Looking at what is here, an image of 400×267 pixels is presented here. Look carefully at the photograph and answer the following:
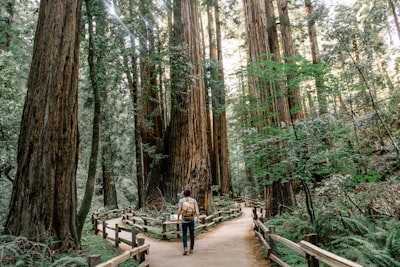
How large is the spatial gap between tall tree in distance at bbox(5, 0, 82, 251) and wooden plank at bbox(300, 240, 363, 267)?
4.68 m

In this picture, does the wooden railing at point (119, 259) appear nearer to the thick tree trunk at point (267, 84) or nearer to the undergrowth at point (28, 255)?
the undergrowth at point (28, 255)

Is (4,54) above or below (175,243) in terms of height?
above

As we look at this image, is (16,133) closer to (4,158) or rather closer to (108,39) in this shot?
(4,158)

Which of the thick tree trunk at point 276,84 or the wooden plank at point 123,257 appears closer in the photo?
the wooden plank at point 123,257

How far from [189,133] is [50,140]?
703 cm

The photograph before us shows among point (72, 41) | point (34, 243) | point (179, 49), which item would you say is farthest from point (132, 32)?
point (34, 243)

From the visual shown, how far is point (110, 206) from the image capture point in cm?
1820

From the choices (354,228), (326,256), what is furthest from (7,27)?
(354,228)

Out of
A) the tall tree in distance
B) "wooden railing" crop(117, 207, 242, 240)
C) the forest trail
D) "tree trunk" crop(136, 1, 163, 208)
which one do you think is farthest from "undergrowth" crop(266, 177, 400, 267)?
"tree trunk" crop(136, 1, 163, 208)

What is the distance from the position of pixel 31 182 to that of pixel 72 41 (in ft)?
10.5

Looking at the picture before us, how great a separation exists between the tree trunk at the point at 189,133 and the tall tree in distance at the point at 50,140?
5.61 meters

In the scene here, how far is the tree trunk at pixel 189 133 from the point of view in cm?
1213

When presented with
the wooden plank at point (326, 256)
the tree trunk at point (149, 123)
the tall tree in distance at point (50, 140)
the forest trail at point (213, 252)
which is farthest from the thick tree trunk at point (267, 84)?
the tall tree in distance at point (50, 140)

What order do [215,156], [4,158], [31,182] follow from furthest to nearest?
[215,156], [4,158], [31,182]
